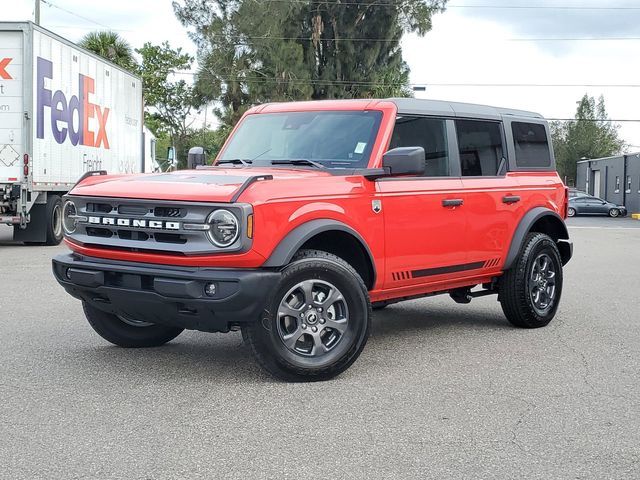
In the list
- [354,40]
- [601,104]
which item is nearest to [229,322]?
[354,40]

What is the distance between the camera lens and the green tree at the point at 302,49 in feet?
156

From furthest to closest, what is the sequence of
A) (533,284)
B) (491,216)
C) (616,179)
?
1. (616,179)
2. (533,284)
3. (491,216)

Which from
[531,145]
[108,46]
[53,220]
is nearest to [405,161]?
[531,145]

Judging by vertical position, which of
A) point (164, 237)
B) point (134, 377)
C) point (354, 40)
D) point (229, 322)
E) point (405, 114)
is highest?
point (354, 40)

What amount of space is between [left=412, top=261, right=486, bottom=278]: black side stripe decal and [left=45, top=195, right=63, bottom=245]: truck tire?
12.0 meters

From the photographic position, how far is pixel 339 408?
5.38m

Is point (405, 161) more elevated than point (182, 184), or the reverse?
point (405, 161)

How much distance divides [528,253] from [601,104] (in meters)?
92.5

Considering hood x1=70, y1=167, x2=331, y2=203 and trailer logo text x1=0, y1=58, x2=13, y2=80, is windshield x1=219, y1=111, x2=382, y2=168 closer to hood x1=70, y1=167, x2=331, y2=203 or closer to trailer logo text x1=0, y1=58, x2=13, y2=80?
hood x1=70, y1=167, x2=331, y2=203

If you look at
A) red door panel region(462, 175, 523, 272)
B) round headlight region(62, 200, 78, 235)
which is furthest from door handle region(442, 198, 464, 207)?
Answer: round headlight region(62, 200, 78, 235)

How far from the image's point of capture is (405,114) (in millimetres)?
7148

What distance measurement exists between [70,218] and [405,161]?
7.83 ft

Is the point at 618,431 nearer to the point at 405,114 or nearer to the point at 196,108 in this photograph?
the point at 405,114

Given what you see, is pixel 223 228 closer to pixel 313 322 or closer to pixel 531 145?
pixel 313 322
